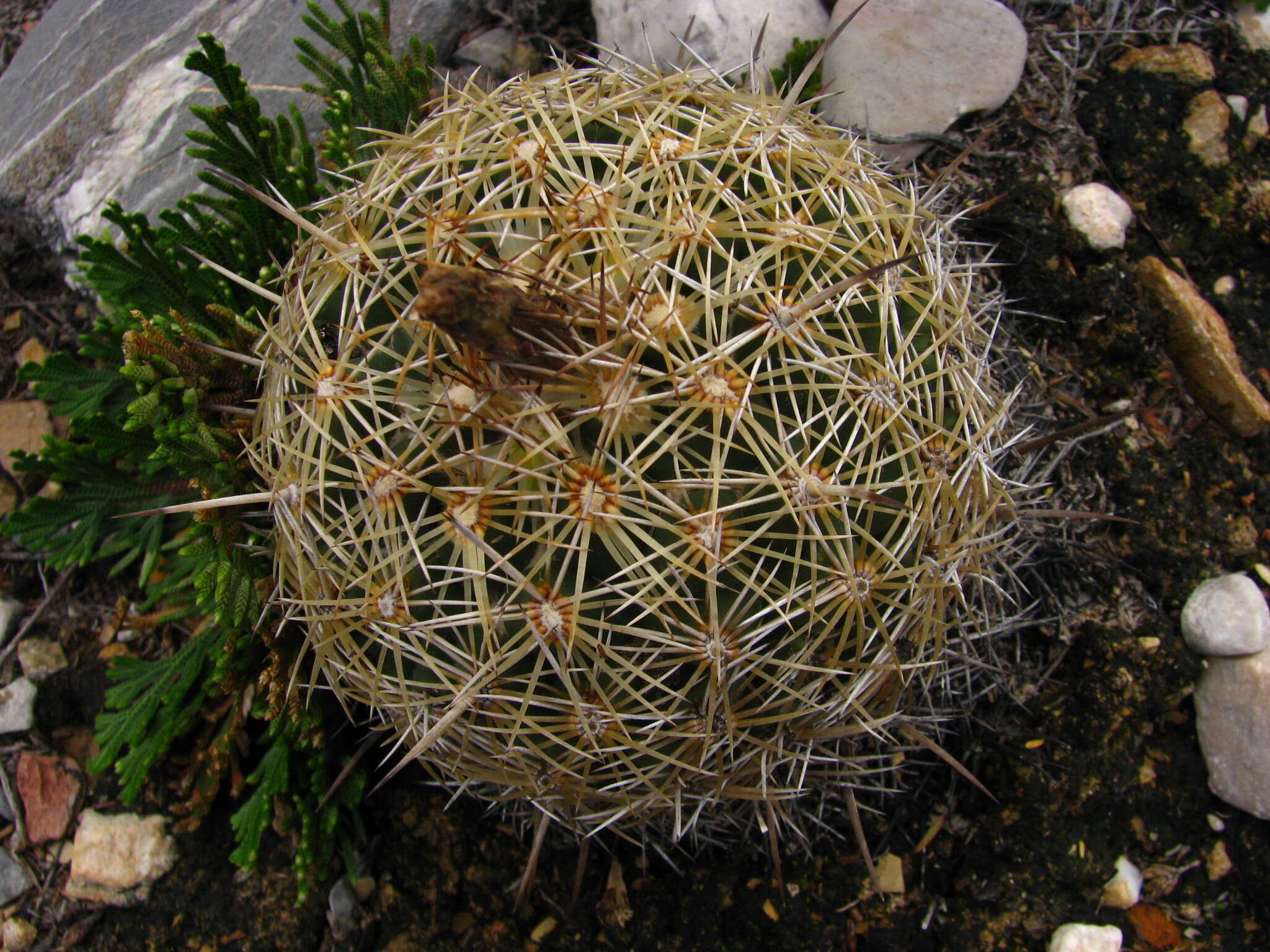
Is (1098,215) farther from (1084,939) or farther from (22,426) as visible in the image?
(22,426)

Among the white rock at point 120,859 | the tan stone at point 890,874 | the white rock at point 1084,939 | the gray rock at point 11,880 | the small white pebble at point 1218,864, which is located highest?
the gray rock at point 11,880

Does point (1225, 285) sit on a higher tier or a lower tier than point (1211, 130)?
lower

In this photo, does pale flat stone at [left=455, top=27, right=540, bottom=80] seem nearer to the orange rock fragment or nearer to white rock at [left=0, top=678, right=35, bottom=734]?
white rock at [left=0, top=678, right=35, bottom=734]

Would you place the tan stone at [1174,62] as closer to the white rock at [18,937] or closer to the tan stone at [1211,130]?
the tan stone at [1211,130]

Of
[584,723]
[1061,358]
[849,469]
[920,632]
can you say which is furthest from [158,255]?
[1061,358]

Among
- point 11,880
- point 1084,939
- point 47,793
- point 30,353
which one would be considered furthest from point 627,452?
point 30,353

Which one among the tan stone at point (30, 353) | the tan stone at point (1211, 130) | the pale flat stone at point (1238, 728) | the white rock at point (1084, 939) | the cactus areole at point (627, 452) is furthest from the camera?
the tan stone at point (30, 353)

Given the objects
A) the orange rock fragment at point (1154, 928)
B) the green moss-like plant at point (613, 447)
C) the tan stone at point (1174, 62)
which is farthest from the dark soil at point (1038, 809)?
the green moss-like plant at point (613, 447)
